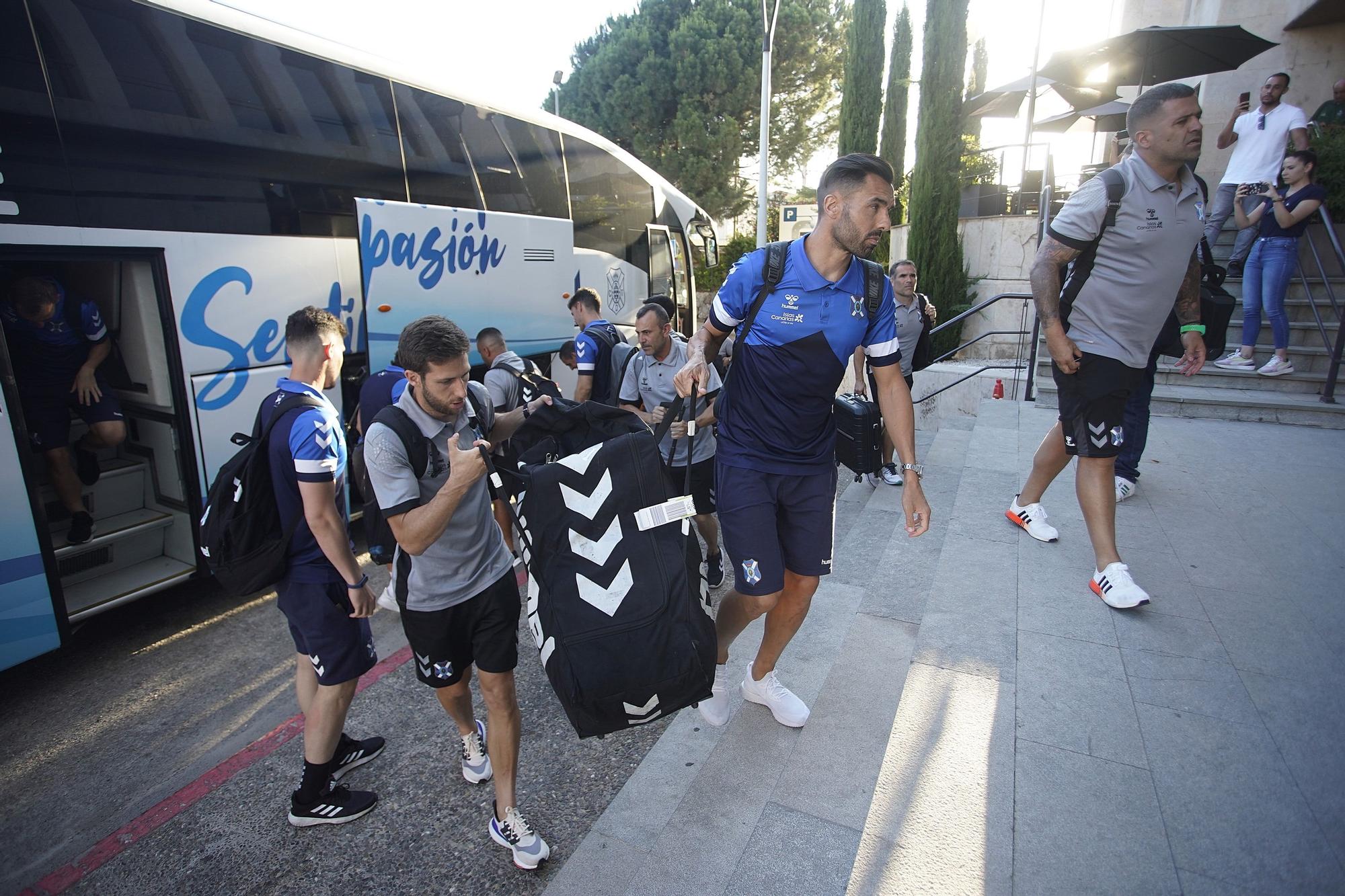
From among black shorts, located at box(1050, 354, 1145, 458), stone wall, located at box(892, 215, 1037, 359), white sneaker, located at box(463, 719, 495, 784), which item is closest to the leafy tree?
stone wall, located at box(892, 215, 1037, 359)

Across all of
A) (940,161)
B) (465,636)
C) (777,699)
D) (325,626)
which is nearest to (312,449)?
(325,626)

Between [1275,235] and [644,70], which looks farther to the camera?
[644,70]

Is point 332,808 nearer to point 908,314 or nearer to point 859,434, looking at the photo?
point 859,434

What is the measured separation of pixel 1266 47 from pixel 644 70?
22564 mm

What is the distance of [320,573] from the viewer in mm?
2604

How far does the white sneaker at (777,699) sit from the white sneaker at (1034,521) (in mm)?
2029

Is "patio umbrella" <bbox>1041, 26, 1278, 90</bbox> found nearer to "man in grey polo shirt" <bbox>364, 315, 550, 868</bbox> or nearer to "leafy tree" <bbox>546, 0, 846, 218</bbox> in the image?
"man in grey polo shirt" <bbox>364, 315, 550, 868</bbox>

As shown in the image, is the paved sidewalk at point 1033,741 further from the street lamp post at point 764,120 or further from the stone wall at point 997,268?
the street lamp post at point 764,120

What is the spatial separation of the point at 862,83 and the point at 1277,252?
16352 mm

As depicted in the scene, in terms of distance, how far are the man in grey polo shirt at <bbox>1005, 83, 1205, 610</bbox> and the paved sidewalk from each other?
459 millimetres

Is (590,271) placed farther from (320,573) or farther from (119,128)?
(320,573)

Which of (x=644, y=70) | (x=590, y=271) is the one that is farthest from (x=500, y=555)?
(x=644, y=70)

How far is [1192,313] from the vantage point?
Result: 3.69 m

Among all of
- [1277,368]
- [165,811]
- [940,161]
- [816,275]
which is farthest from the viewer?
[940,161]
